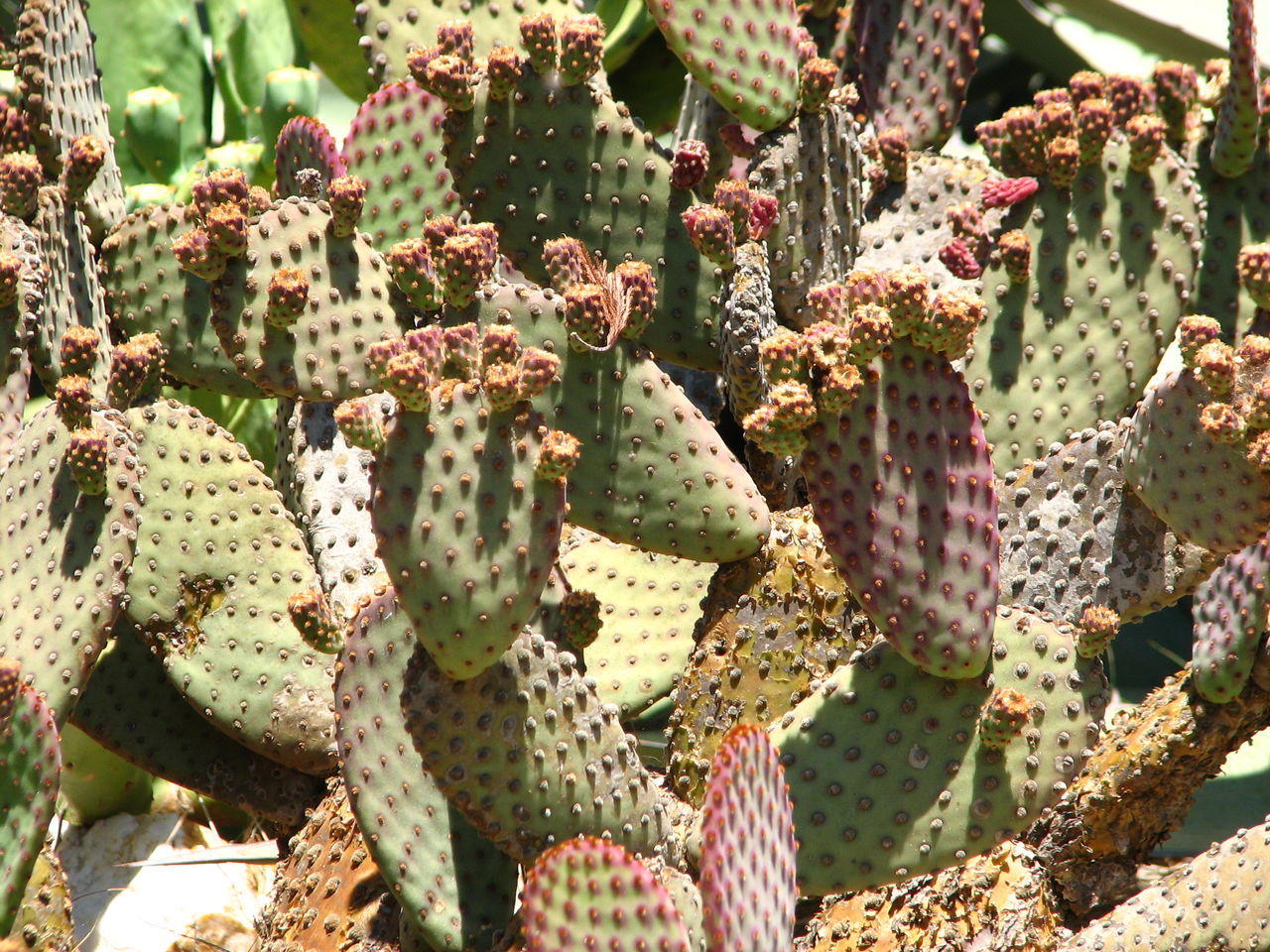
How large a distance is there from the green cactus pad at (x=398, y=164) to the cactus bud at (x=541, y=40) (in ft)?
1.46

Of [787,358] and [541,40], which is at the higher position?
[541,40]

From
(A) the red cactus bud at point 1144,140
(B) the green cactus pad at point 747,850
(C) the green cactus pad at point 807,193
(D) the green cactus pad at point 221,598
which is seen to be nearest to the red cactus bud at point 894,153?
(C) the green cactus pad at point 807,193

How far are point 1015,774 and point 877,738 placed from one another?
0.21 meters

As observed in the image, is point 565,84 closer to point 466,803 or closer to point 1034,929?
point 466,803

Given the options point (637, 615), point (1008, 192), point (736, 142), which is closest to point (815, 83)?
point (736, 142)

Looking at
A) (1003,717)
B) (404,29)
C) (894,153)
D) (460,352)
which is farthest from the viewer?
(894,153)

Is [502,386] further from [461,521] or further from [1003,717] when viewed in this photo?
[1003,717]

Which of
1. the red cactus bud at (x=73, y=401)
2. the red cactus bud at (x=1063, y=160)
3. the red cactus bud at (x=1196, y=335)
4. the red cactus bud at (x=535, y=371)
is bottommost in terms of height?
the red cactus bud at (x=73, y=401)

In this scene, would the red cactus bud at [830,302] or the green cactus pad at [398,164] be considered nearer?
the red cactus bud at [830,302]

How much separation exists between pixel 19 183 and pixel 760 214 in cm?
139

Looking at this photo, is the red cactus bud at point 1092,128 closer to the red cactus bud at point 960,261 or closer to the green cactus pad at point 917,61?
the red cactus bud at point 960,261

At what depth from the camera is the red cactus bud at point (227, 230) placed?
230 centimetres

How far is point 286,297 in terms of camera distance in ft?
7.54

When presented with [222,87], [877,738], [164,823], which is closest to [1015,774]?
[877,738]
